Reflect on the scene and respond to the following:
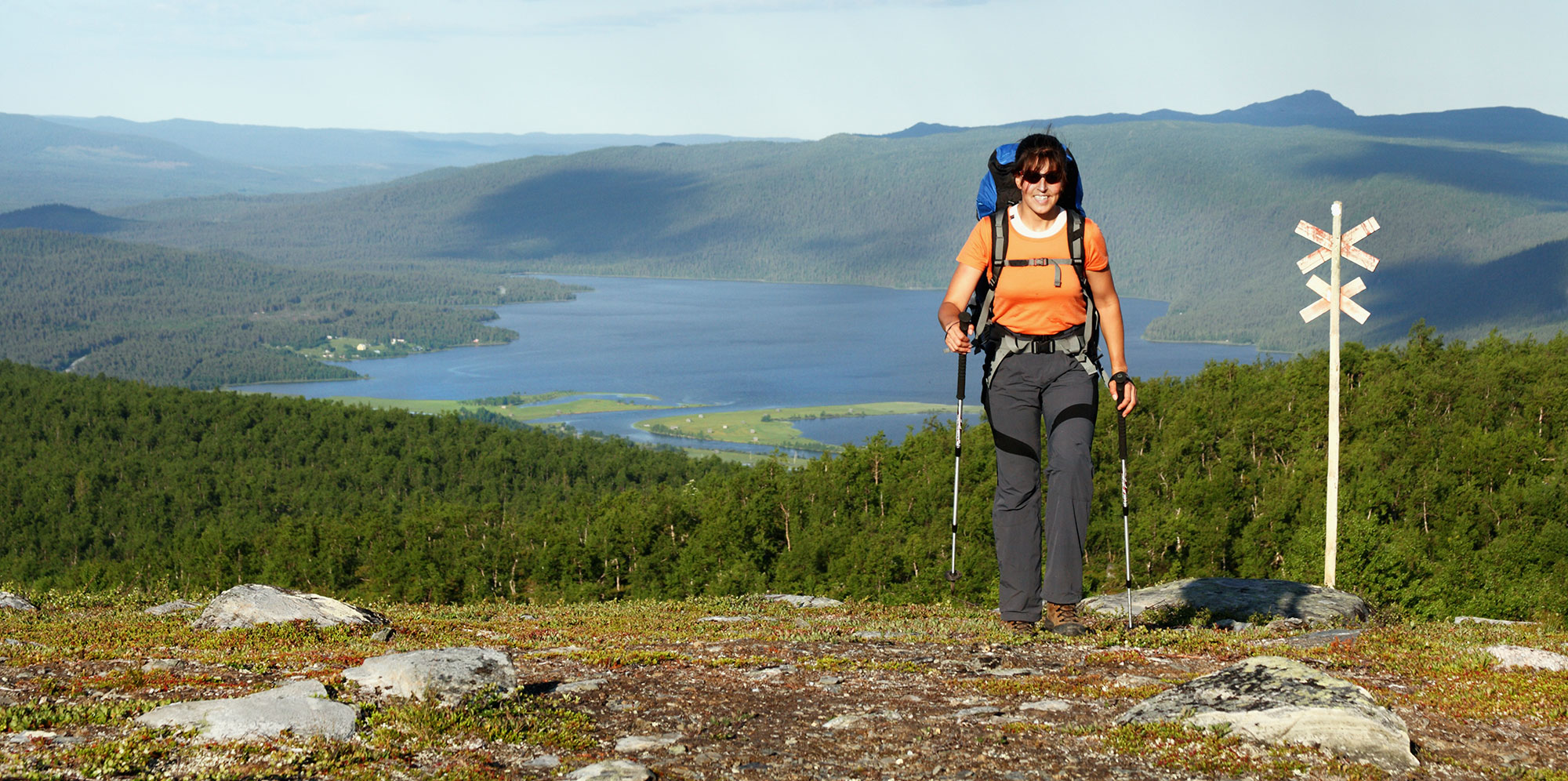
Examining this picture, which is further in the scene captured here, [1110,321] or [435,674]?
[1110,321]

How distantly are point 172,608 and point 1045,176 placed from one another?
1188cm

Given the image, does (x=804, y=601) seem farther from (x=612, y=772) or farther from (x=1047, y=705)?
(x=612, y=772)

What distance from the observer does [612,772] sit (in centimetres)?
614

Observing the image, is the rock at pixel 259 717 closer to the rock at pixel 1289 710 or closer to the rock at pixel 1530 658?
the rock at pixel 1289 710

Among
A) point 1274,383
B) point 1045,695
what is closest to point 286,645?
point 1045,695

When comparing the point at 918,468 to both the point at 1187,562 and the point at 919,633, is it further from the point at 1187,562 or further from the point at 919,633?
the point at 919,633

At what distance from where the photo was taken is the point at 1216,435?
162 feet

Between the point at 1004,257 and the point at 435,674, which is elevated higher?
the point at 1004,257

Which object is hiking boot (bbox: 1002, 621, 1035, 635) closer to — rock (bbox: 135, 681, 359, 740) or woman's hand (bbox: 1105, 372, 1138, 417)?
woman's hand (bbox: 1105, 372, 1138, 417)

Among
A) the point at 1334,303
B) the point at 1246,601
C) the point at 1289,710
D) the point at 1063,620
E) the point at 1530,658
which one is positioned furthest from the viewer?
the point at 1334,303

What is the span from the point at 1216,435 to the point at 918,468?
484 inches

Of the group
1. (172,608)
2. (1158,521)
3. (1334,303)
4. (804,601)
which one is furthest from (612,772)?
(1158,521)

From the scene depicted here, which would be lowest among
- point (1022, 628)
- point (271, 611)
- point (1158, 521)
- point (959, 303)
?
point (1158, 521)

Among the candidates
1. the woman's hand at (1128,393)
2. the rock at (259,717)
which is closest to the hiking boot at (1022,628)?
the woman's hand at (1128,393)
